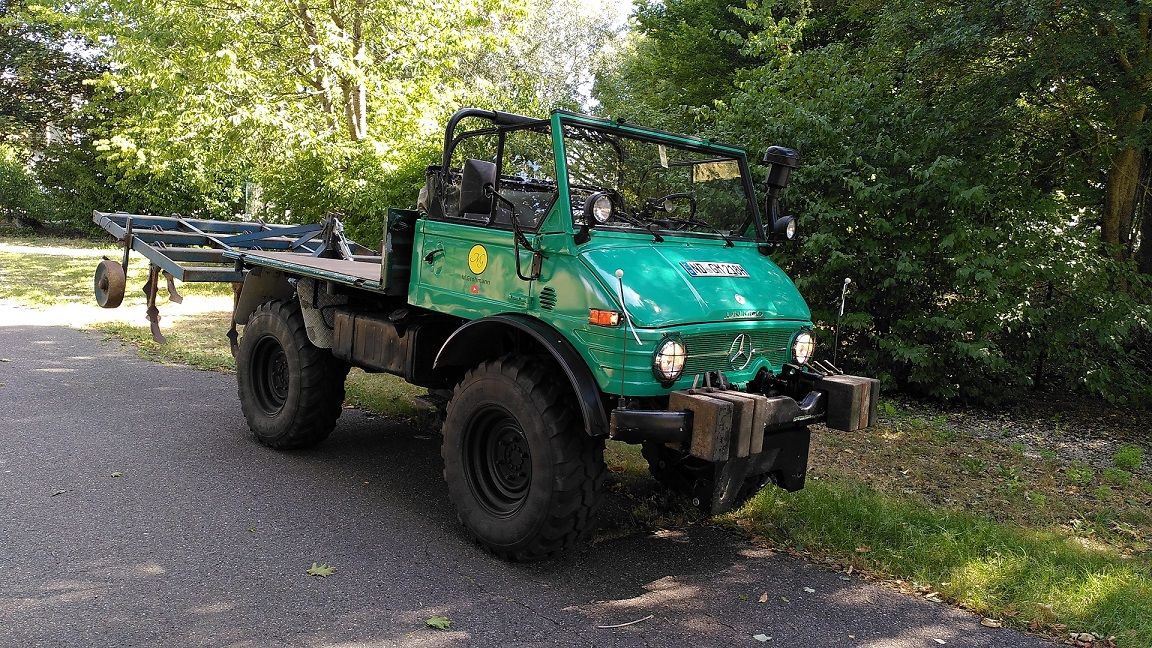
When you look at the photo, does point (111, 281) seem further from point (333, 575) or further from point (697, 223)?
point (697, 223)

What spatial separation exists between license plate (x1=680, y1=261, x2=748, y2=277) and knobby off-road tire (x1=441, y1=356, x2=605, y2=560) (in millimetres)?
867

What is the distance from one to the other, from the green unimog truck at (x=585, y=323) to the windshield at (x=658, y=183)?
13 millimetres

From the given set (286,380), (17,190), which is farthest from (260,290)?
(17,190)

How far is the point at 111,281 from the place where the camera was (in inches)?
319

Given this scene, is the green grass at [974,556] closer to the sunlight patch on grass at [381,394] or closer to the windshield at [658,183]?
the windshield at [658,183]

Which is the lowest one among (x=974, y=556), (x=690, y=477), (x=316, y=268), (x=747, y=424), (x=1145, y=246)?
(x=974, y=556)

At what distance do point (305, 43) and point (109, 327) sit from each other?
6.44 m

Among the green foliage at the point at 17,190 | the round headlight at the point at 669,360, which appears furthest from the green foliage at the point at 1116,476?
the green foliage at the point at 17,190

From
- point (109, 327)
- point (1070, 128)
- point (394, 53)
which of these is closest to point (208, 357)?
point (109, 327)

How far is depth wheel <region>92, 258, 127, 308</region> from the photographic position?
8094 millimetres

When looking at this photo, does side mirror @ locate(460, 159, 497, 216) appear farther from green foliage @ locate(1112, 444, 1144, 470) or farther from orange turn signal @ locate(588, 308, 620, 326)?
green foliage @ locate(1112, 444, 1144, 470)

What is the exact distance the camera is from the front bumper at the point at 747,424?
12.2 ft

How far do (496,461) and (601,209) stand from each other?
1.47m

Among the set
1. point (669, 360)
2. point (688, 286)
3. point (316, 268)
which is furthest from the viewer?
point (316, 268)
